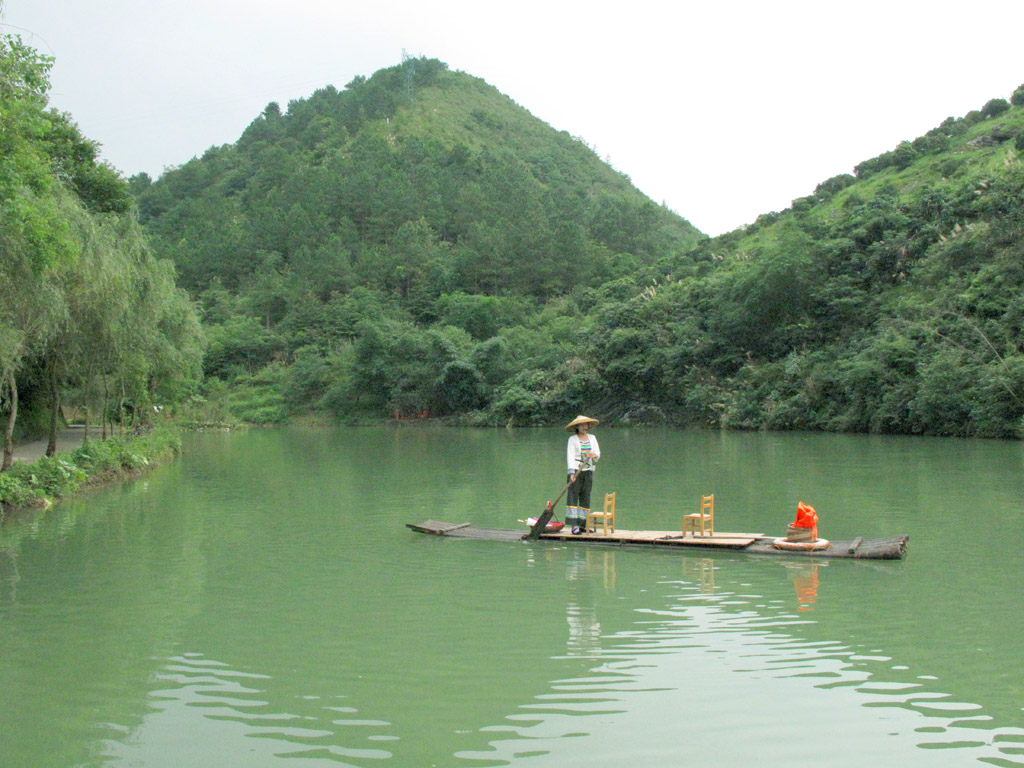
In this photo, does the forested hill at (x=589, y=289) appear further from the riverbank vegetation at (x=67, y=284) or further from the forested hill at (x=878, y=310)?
the riverbank vegetation at (x=67, y=284)

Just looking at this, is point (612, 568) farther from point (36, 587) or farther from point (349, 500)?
point (349, 500)

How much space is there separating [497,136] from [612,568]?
10648 cm

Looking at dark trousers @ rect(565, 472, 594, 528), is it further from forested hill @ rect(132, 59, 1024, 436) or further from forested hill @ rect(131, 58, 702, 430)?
forested hill @ rect(131, 58, 702, 430)

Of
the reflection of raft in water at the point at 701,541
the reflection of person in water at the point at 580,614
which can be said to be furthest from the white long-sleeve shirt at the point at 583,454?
the reflection of person in water at the point at 580,614

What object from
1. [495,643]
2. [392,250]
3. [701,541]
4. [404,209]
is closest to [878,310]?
[701,541]

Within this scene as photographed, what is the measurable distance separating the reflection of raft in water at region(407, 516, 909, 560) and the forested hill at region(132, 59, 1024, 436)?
2351 centimetres

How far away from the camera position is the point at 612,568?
10.8 metres

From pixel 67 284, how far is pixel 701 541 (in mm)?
12920

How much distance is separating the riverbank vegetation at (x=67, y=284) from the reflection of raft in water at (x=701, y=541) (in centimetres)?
677

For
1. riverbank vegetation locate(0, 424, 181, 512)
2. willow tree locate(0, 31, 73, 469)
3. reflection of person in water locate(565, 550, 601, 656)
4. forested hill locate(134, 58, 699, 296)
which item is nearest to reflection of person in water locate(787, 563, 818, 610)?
reflection of person in water locate(565, 550, 601, 656)

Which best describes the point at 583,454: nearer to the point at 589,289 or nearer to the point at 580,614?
the point at 580,614

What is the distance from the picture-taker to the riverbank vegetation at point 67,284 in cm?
1164

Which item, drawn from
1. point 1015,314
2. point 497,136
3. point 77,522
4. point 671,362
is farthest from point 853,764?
point 497,136

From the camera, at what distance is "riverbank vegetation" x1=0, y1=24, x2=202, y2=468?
1164 cm
